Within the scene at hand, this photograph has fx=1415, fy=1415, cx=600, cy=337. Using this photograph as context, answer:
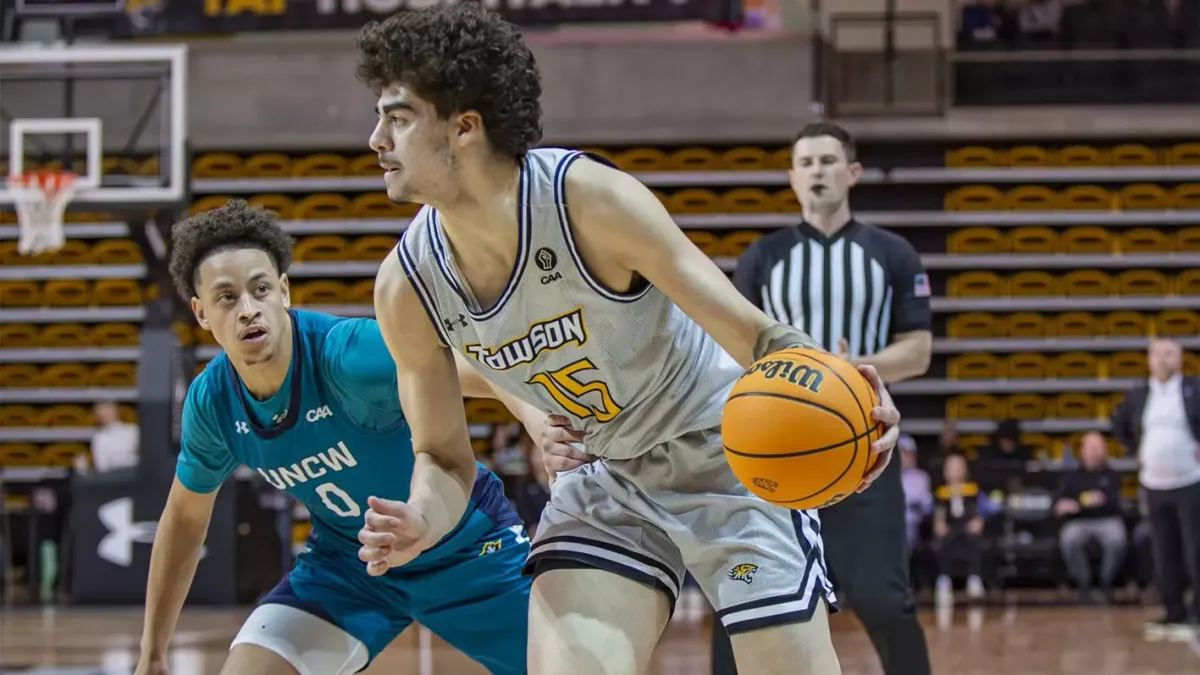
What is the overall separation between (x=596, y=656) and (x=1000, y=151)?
12174mm

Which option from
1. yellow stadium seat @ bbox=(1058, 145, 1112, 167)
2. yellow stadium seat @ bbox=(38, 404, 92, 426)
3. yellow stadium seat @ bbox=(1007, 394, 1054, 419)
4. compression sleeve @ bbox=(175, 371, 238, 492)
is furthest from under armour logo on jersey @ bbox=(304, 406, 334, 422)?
yellow stadium seat @ bbox=(1058, 145, 1112, 167)

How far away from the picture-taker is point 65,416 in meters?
13.6

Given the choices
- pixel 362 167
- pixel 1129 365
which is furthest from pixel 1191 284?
pixel 362 167

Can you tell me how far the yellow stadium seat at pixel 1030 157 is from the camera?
45.3 ft

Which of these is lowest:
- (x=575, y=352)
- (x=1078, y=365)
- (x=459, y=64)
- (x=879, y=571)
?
(x=879, y=571)

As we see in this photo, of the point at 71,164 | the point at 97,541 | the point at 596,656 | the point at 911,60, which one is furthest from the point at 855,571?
the point at 911,60

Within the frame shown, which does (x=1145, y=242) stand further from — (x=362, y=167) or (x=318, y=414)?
(x=318, y=414)

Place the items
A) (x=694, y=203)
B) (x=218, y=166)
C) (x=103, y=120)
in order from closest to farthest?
(x=103, y=120), (x=694, y=203), (x=218, y=166)

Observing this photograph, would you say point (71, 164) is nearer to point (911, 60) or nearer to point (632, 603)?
point (911, 60)

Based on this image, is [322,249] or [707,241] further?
[322,249]

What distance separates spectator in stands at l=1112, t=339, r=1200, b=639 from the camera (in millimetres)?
8797

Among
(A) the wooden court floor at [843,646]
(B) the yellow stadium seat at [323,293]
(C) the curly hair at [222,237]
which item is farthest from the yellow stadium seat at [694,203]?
(C) the curly hair at [222,237]

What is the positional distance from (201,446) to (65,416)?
11023mm

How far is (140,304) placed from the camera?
46.0 feet
